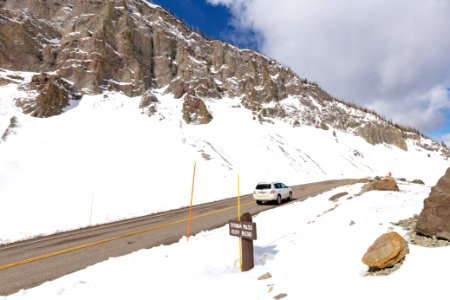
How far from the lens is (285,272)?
21.4ft

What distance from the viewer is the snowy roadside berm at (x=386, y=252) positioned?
17.4 feet

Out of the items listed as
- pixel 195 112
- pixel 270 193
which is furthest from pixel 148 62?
pixel 270 193

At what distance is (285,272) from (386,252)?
2080 millimetres

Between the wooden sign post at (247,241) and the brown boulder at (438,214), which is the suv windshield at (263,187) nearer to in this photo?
the wooden sign post at (247,241)

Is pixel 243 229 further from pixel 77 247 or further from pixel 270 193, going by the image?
pixel 270 193

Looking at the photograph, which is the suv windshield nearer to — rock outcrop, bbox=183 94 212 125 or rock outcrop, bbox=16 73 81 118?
rock outcrop, bbox=183 94 212 125

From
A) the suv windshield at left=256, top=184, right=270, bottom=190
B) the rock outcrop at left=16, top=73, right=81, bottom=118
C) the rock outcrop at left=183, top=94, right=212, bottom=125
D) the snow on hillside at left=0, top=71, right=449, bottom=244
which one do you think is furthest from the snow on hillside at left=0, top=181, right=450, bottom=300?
the rock outcrop at left=183, top=94, right=212, bottom=125

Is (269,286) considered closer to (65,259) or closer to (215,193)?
(65,259)

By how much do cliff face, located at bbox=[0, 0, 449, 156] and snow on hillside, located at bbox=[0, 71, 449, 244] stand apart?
16.8ft

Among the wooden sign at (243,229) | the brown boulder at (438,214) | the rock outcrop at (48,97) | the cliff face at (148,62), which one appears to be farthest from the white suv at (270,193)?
the rock outcrop at (48,97)

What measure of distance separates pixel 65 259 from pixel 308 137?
71.3m

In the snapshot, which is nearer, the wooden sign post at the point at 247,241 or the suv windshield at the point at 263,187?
the wooden sign post at the point at 247,241

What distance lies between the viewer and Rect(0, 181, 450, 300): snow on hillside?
15.6 feet

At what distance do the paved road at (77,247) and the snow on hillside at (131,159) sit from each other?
108 inches
